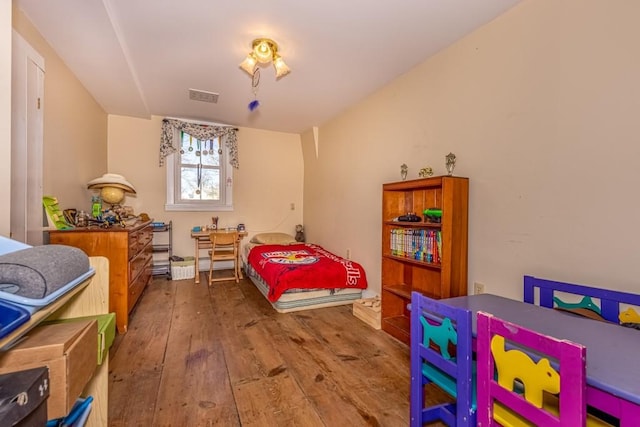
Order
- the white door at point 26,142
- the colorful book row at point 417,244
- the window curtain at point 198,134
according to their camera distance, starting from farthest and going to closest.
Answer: the window curtain at point 198,134 < the colorful book row at point 417,244 < the white door at point 26,142

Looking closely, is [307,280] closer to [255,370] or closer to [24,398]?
[255,370]

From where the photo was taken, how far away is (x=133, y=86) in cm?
329

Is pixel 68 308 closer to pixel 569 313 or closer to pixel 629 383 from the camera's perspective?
pixel 629 383

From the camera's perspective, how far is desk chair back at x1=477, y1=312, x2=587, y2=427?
2.64 ft

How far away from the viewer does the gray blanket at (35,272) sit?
0.78 meters

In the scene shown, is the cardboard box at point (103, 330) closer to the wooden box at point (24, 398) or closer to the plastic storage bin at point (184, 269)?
the wooden box at point (24, 398)

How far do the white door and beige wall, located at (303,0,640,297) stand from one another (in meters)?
2.86

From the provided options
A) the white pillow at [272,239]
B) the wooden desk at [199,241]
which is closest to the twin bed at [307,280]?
the white pillow at [272,239]

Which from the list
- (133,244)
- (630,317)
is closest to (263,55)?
(133,244)

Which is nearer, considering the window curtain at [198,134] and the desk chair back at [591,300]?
the desk chair back at [591,300]

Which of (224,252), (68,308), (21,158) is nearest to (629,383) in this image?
(68,308)

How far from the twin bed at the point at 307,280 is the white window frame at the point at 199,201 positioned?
146cm

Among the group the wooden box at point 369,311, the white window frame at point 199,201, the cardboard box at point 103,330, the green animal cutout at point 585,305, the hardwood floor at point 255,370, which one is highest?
the white window frame at point 199,201

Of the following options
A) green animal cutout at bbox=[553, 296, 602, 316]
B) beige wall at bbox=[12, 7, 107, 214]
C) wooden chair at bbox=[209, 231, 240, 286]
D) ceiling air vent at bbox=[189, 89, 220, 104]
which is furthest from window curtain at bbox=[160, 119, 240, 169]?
green animal cutout at bbox=[553, 296, 602, 316]
